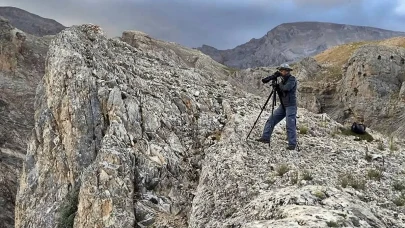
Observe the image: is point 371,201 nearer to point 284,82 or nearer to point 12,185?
point 284,82

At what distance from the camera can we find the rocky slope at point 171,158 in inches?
544

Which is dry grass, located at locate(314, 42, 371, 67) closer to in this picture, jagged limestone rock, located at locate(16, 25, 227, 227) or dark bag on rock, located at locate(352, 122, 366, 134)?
jagged limestone rock, located at locate(16, 25, 227, 227)

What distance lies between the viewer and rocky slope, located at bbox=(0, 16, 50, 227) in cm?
6651

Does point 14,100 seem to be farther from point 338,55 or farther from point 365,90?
point 338,55

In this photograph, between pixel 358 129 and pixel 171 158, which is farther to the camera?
pixel 358 129

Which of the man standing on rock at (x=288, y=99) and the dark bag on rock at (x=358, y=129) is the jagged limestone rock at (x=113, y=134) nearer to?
the man standing on rock at (x=288, y=99)

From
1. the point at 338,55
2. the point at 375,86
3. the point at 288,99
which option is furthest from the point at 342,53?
the point at 288,99

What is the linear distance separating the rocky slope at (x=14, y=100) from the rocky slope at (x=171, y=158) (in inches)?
1592

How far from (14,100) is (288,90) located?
77.3m

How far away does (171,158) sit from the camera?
68.6 ft

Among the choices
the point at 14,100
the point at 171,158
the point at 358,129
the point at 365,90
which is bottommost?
the point at 14,100

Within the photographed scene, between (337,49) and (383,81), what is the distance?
35.4 m

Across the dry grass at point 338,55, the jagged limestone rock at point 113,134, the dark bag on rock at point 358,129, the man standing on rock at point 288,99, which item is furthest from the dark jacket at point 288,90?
the dry grass at point 338,55

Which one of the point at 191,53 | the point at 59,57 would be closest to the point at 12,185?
the point at 191,53
